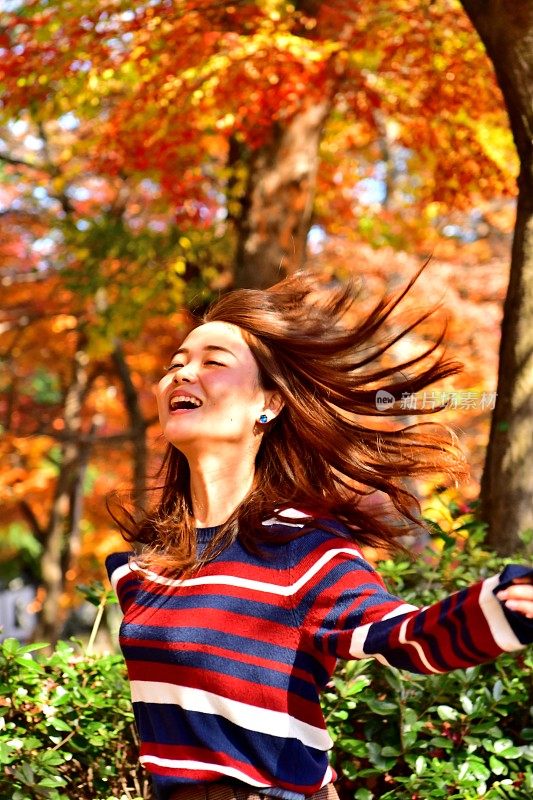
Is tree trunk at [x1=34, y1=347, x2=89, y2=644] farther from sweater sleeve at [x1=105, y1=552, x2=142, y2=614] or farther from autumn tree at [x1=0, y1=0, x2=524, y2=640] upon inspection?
sweater sleeve at [x1=105, y1=552, x2=142, y2=614]

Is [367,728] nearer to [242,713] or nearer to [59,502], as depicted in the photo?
[242,713]

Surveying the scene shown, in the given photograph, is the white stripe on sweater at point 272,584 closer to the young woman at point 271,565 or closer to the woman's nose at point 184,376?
the young woman at point 271,565

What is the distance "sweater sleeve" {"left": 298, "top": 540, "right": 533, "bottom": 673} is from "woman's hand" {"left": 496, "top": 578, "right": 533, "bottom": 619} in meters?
0.01

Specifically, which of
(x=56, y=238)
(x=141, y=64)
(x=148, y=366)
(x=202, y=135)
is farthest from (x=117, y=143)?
(x=148, y=366)

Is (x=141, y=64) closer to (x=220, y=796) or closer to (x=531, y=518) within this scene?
(x=531, y=518)

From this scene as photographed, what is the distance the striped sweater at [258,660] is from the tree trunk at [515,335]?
2166 mm

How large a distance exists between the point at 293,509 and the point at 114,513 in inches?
30.7

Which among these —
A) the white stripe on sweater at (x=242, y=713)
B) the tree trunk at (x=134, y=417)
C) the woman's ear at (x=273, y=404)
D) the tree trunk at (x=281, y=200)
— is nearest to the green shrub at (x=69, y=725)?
the white stripe on sweater at (x=242, y=713)

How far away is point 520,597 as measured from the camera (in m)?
1.52

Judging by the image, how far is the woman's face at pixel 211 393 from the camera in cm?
226

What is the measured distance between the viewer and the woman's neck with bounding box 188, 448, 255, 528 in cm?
229

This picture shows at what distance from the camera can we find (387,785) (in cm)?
277

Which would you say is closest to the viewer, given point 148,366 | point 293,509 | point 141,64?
point 293,509

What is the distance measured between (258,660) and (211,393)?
2.04 ft
